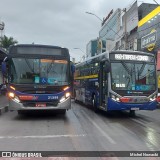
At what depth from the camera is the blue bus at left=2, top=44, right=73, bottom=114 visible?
578 inches

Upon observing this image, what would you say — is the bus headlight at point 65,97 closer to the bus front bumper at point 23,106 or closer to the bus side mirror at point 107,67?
the bus front bumper at point 23,106

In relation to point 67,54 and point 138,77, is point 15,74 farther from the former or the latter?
point 138,77

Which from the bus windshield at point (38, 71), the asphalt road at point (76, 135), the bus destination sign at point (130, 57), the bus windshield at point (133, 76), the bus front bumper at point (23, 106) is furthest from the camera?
the bus destination sign at point (130, 57)

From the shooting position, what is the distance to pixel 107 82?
15781mm

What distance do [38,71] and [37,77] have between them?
27cm

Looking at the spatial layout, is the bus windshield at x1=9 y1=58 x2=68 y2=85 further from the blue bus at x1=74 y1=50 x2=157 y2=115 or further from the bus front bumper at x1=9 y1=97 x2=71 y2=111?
the blue bus at x1=74 y1=50 x2=157 y2=115

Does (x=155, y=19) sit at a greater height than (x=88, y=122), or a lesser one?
greater

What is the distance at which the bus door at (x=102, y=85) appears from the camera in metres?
16.1

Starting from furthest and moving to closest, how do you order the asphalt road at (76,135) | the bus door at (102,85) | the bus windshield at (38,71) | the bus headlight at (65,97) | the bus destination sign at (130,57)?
the bus door at (102,85) → the bus destination sign at (130,57) → the bus headlight at (65,97) → the bus windshield at (38,71) → the asphalt road at (76,135)

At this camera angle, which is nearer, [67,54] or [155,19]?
[67,54]

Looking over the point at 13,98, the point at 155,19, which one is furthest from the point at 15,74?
the point at 155,19

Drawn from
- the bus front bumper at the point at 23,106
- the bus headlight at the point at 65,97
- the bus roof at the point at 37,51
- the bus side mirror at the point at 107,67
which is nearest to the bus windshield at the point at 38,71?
the bus roof at the point at 37,51

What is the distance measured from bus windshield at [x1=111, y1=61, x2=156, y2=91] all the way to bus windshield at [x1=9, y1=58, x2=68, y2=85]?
7.56 ft

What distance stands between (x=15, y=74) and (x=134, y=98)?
540cm
